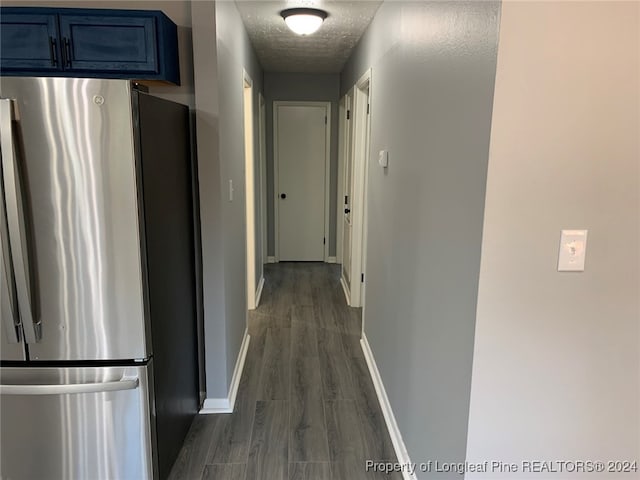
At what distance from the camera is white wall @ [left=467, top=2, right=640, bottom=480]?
46.2 inches

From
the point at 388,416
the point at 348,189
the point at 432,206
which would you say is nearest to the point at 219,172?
the point at 432,206

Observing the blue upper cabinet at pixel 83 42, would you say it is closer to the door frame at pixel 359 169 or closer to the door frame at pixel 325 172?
the door frame at pixel 359 169

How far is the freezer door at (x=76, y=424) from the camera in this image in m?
1.75

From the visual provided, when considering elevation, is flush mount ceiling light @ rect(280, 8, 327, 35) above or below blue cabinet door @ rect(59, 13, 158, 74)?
above

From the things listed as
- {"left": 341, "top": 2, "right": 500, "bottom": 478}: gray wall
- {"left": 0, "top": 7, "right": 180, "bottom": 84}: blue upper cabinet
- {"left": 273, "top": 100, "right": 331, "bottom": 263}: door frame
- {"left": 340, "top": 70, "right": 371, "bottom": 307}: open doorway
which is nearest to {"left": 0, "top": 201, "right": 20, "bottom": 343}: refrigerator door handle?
{"left": 0, "top": 7, "right": 180, "bottom": 84}: blue upper cabinet

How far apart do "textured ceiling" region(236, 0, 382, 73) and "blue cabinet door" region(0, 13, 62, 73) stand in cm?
122

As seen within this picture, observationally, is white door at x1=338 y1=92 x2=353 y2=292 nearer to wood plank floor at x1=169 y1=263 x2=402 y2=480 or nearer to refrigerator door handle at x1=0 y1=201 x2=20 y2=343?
wood plank floor at x1=169 y1=263 x2=402 y2=480

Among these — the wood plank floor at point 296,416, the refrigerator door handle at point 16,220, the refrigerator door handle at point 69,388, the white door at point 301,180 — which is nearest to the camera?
the refrigerator door handle at point 16,220

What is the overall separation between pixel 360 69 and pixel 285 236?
2.83 meters

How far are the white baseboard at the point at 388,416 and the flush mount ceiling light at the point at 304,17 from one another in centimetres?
235

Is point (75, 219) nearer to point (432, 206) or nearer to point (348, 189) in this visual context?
point (432, 206)

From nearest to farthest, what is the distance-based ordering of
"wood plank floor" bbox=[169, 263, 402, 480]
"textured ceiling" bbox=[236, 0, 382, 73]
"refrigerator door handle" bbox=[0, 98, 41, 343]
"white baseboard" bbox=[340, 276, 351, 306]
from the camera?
"refrigerator door handle" bbox=[0, 98, 41, 343] < "wood plank floor" bbox=[169, 263, 402, 480] < "textured ceiling" bbox=[236, 0, 382, 73] < "white baseboard" bbox=[340, 276, 351, 306]

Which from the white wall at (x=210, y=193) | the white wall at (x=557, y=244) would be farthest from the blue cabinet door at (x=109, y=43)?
the white wall at (x=557, y=244)

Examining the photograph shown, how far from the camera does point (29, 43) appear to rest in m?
2.05
